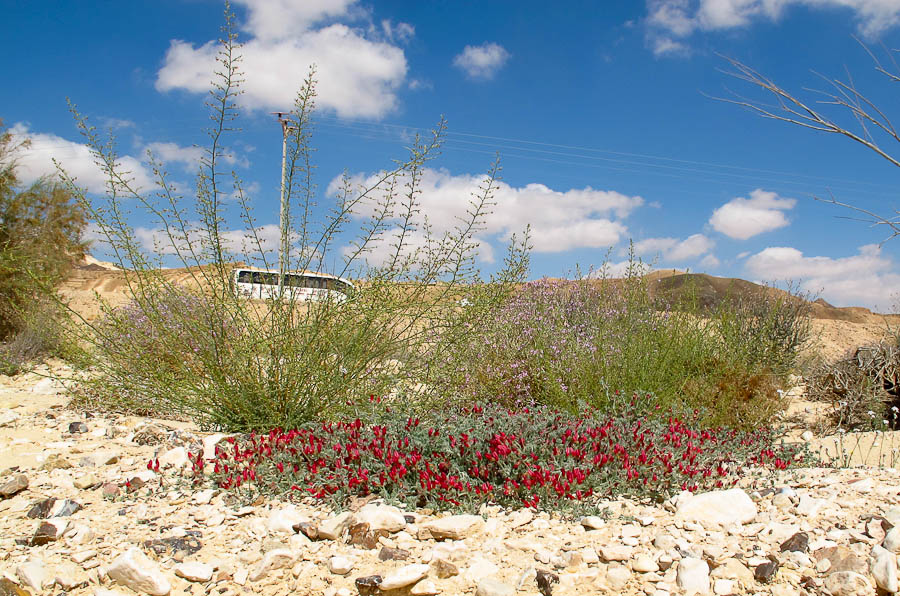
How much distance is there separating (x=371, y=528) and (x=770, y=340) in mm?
6737

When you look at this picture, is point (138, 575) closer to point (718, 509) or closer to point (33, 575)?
point (33, 575)

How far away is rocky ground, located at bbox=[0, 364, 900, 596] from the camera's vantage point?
8.37 feet

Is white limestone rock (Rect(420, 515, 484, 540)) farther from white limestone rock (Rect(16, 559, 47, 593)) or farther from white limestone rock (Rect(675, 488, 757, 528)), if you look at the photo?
white limestone rock (Rect(16, 559, 47, 593))

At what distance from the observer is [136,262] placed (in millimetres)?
4984

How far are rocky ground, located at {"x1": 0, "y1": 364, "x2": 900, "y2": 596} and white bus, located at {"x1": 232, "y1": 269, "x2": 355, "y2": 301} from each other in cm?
177

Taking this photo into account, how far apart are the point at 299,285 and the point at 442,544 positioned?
9.23 feet

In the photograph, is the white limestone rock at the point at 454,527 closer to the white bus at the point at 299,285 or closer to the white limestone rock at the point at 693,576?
the white limestone rock at the point at 693,576

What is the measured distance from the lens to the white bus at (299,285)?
4926 millimetres

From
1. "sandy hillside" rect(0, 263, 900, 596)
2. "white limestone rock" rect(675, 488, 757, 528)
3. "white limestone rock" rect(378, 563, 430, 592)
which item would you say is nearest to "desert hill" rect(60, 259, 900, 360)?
"sandy hillside" rect(0, 263, 900, 596)

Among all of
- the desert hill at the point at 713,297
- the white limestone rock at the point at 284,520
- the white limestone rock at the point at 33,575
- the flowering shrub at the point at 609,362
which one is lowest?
the white limestone rock at the point at 33,575

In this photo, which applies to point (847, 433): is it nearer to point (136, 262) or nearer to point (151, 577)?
point (151, 577)

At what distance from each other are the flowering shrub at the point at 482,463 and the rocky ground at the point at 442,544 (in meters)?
0.12

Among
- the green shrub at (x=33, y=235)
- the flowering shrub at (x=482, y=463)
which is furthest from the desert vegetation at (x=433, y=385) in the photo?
the green shrub at (x=33, y=235)

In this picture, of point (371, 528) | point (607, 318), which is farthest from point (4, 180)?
point (371, 528)
